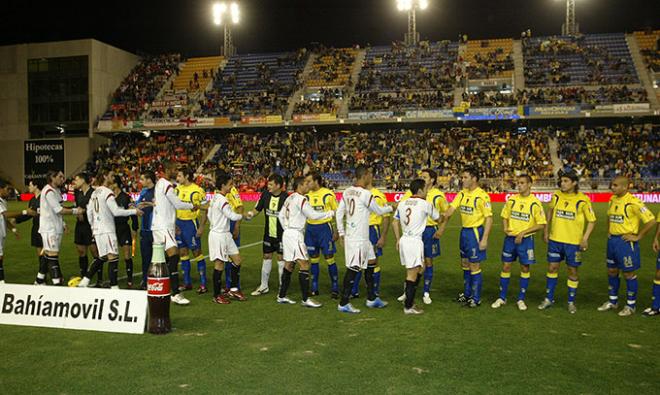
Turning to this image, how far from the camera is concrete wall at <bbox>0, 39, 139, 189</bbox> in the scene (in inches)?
1821

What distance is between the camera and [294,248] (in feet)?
27.0

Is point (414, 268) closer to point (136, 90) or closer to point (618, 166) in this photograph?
point (618, 166)

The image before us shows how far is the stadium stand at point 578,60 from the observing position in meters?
39.9

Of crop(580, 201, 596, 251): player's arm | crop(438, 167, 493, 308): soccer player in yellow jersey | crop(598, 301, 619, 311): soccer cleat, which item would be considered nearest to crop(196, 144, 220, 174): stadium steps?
crop(438, 167, 493, 308): soccer player in yellow jersey

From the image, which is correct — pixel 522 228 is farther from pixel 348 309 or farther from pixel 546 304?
pixel 348 309

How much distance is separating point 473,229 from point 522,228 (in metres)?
0.72

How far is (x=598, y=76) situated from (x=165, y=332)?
133 feet

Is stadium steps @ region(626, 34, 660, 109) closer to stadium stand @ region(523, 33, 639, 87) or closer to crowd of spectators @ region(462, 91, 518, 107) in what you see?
stadium stand @ region(523, 33, 639, 87)

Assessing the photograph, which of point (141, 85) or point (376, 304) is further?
point (141, 85)

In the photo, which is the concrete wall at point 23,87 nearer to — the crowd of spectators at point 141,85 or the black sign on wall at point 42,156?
the crowd of spectators at point 141,85

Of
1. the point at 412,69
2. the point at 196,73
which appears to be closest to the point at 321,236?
the point at 412,69

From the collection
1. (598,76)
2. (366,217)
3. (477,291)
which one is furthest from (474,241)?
(598,76)

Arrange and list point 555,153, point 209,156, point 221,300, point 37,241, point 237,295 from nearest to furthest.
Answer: point 221,300 → point 237,295 → point 37,241 → point 555,153 → point 209,156

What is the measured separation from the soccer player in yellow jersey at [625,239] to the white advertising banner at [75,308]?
21.7 feet
